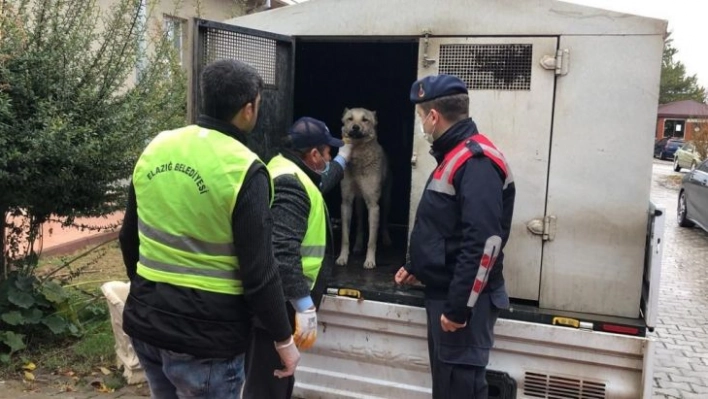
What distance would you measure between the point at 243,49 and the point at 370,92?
3.25 metres

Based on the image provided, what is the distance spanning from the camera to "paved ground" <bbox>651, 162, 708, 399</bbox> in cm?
527

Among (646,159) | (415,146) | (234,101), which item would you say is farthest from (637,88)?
(234,101)

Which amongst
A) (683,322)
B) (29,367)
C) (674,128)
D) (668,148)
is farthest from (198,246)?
(674,128)

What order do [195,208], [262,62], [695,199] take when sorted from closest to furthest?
[195,208], [262,62], [695,199]

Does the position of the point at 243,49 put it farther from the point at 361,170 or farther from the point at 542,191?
the point at 542,191

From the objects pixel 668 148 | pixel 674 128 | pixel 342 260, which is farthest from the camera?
pixel 674 128

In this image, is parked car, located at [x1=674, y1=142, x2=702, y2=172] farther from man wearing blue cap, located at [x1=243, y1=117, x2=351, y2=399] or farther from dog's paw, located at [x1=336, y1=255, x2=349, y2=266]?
man wearing blue cap, located at [x1=243, y1=117, x2=351, y2=399]

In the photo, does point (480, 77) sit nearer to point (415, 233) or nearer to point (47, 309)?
point (415, 233)

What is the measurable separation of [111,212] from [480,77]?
3629 mm

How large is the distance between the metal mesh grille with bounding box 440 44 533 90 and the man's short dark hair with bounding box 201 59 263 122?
1953 mm

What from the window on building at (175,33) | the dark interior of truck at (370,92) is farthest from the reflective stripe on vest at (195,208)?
the window on building at (175,33)

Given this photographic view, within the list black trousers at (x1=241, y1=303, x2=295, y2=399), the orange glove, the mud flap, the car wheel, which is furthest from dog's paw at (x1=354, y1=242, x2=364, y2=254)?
the car wheel

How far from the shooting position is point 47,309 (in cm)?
551

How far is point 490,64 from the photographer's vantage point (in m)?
3.88
